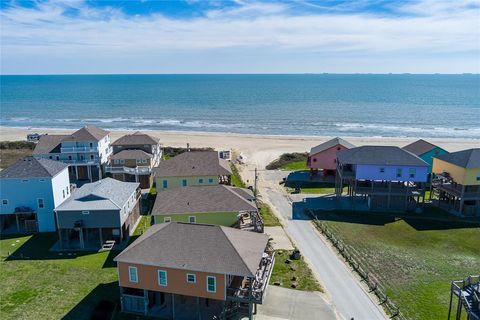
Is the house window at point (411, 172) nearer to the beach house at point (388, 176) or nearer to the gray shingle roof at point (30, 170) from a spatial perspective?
the beach house at point (388, 176)

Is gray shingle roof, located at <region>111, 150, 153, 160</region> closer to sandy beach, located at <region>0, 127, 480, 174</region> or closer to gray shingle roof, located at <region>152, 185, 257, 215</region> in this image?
gray shingle roof, located at <region>152, 185, 257, 215</region>

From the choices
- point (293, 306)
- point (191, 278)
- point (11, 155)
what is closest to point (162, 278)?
point (191, 278)

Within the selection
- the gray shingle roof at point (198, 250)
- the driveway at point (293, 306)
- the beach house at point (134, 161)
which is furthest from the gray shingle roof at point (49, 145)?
the driveway at point (293, 306)

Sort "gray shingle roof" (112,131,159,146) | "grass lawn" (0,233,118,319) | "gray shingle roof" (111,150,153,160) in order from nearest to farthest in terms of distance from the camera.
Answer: "grass lawn" (0,233,118,319) → "gray shingle roof" (111,150,153,160) → "gray shingle roof" (112,131,159,146)

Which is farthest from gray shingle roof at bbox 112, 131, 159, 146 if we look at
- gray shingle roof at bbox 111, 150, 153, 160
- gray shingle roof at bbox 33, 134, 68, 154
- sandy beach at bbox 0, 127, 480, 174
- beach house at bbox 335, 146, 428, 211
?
beach house at bbox 335, 146, 428, 211

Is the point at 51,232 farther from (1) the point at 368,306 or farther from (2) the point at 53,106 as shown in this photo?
(2) the point at 53,106

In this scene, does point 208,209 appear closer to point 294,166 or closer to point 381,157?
point 381,157
